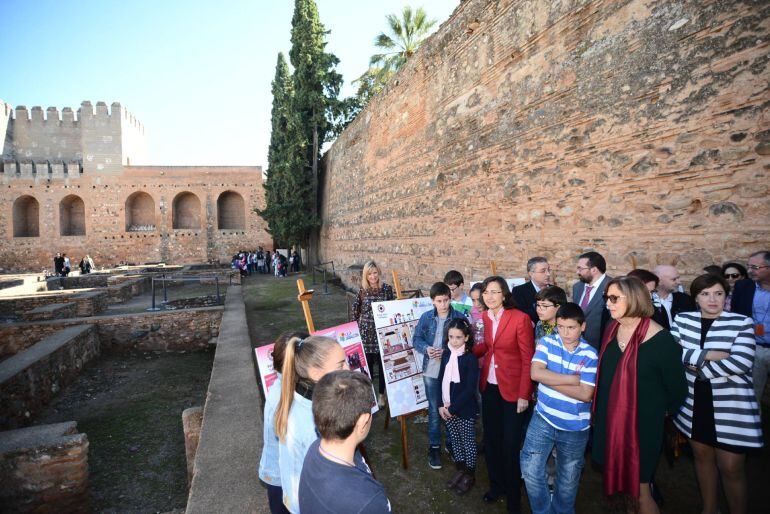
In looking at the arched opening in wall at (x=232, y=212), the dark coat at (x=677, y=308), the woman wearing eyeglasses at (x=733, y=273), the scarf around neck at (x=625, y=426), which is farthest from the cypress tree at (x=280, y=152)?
the scarf around neck at (x=625, y=426)

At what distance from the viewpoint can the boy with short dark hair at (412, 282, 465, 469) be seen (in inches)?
130

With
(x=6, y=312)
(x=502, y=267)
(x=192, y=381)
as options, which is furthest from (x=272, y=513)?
(x=6, y=312)

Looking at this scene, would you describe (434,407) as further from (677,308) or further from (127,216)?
(127,216)

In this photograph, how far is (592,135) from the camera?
4.18m

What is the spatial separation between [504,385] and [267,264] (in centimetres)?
2251

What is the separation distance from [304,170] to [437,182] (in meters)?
13.4

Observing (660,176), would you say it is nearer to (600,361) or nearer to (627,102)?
(627,102)

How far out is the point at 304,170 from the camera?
19.6m

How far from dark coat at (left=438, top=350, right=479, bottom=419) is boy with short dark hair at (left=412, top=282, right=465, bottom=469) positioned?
0.83ft

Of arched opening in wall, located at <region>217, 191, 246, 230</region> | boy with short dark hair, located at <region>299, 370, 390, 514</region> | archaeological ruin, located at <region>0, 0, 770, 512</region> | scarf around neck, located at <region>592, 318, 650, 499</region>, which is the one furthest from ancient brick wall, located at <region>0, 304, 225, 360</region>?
arched opening in wall, located at <region>217, 191, 246, 230</region>

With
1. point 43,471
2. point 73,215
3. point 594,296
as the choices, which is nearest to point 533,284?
point 594,296

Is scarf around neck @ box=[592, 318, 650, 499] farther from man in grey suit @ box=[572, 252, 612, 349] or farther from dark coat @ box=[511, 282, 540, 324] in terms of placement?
dark coat @ box=[511, 282, 540, 324]

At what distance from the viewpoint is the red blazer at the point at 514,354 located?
2.70 m

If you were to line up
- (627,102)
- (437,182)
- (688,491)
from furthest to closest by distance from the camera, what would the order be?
1. (437,182)
2. (627,102)
3. (688,491)
